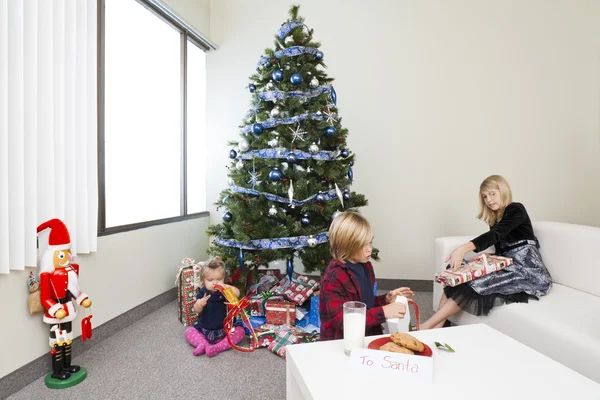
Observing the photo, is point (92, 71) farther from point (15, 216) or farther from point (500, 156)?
point (500, 156)

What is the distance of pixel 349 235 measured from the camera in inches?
60.2

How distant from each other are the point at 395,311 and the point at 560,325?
926mm

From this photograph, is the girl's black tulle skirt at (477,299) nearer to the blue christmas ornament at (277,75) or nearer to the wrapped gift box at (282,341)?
the wrapped gift box at (282,341)

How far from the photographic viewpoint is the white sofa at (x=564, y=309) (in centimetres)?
163

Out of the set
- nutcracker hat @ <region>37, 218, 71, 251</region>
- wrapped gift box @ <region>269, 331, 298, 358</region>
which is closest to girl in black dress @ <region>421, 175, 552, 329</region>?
wrapped gift box @ <region>269, 331, 298, 358</region>

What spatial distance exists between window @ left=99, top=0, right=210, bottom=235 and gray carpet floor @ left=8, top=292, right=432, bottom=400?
0.75 metres

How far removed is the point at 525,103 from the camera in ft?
11.4

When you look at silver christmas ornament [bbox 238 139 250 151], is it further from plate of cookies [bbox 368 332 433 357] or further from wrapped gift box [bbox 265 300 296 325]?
plate of cookies [bbox 368 332 433 357]

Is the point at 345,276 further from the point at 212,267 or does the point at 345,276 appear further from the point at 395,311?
the point at 212,267

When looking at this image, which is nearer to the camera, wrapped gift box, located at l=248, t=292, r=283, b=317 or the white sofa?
the white sofa

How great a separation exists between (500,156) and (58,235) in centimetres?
347

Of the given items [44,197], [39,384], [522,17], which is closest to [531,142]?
[522,17]

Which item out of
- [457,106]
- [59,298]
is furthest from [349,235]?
[457,106]

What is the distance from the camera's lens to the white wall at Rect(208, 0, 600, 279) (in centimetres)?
345
